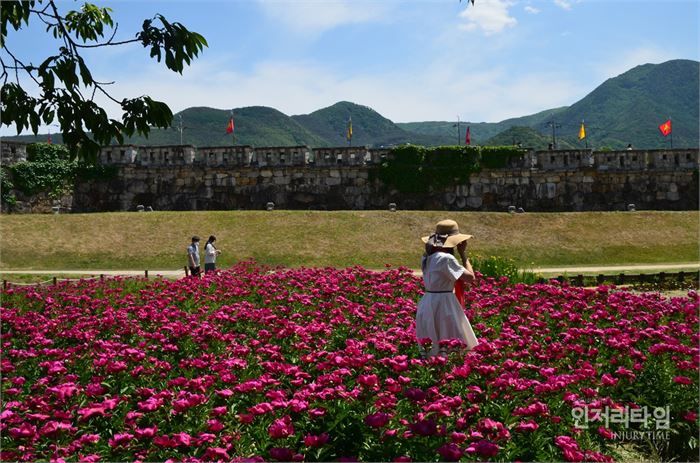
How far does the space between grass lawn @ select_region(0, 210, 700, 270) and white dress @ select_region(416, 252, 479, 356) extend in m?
19.5

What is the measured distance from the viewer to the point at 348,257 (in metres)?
27.8

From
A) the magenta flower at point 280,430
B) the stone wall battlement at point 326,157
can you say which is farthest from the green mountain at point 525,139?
the magenta flower at point 280,430

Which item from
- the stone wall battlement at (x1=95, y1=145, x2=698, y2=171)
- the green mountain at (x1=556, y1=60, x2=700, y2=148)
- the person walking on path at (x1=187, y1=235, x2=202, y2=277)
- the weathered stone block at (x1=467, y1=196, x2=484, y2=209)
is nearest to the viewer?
the person walking on path at (x1=187, y1=235, x2=202, y2=277)

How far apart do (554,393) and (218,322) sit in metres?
5.29

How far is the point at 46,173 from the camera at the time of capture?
131 ft

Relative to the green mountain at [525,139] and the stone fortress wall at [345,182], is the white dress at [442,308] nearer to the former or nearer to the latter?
the stone fortress wall at [345,182]

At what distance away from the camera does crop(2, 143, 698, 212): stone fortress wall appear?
4050 cm

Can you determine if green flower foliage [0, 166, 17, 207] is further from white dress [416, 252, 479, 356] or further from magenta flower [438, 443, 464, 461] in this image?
magenta flower [438, 443, 464, 461]

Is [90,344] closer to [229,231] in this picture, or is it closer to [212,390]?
[212,390]

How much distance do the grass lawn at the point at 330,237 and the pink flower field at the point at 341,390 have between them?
60.8 feet

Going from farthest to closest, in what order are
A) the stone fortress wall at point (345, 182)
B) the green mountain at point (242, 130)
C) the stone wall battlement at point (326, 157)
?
the green mountain at point (242, 130), the stone wall battlement at point (326, 157), the stone fortress wall at point (345, 182)

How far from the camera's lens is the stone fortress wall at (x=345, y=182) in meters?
40.5

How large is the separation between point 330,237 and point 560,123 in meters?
154

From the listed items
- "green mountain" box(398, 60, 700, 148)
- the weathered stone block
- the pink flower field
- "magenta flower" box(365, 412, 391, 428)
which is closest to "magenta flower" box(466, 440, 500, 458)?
the pink flower field
